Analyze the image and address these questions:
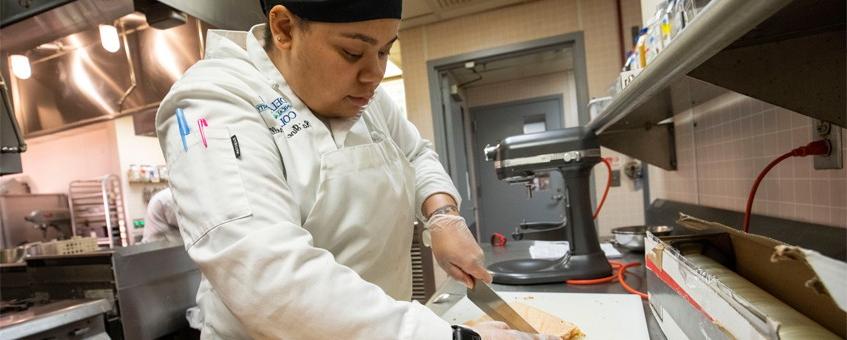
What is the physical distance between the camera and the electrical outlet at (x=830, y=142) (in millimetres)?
757

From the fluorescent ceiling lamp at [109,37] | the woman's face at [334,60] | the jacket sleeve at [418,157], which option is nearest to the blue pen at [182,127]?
the woman's face at [334,60]

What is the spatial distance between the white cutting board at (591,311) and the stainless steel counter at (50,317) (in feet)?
4.69

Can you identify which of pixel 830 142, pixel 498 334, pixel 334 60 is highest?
pixel 334 60

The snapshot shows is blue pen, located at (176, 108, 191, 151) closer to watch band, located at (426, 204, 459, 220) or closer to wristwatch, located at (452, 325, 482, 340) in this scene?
wristwatch, located at (452, 325, 482, 340)

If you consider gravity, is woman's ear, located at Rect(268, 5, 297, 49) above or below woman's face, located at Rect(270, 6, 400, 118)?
above

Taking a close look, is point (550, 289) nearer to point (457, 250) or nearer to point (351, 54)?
point (457, 250)

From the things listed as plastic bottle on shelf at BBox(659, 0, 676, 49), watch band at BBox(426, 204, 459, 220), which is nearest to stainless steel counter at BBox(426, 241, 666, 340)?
watch band at BBox(426, 204, 459, 220)

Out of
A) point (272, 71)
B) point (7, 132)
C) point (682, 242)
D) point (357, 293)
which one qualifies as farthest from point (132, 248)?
point (682, 242)

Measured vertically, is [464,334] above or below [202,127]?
below

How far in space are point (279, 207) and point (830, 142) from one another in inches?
40.3

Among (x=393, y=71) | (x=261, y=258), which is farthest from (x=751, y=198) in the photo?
(x=393, y=71)

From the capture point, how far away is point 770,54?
0.61 meters

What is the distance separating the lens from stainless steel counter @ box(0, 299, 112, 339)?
130 cm

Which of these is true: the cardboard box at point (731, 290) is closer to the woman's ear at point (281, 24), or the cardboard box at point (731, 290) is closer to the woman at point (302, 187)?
the woman at point (302, 187)
